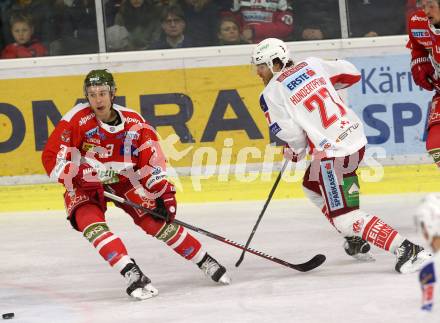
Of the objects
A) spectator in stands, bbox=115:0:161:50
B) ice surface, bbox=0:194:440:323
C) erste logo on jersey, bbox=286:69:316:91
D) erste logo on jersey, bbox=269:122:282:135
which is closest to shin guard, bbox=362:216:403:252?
ice surface, bbox=0:194:440:323

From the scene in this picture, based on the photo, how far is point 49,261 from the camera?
19.5 ft

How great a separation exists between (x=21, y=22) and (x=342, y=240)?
9.81 feet

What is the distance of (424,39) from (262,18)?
7.80 feet

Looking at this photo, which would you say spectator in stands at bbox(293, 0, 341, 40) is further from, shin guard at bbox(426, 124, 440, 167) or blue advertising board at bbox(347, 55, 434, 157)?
shin guard at bbox(426, 124, 440, 167)

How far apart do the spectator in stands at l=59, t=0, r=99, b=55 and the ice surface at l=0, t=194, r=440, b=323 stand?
3.98 ft

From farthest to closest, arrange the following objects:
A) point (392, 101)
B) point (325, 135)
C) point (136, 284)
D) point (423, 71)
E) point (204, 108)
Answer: point (204, 108), point (392, 101), point (423, 71), point (325, 135), point (136, 284)

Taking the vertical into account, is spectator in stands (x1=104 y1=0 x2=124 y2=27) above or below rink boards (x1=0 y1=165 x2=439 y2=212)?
above

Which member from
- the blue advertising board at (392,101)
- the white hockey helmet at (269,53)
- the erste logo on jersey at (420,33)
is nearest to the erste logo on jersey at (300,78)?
the white hockey helmet at (269,53)

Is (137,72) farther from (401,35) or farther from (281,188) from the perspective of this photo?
(401,35)

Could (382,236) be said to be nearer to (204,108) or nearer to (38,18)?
(204,108)

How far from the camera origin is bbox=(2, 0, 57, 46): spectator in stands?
25.6 feet

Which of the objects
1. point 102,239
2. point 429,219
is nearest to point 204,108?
point 102,239

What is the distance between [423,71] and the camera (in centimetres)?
559

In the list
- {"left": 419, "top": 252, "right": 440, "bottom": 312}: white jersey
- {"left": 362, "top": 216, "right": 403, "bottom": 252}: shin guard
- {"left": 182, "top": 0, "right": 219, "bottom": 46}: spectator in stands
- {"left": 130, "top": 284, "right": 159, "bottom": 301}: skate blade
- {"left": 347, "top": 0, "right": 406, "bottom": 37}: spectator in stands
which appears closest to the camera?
{"left": 419, "top": 252, "right": 440, "bottom": 312}: white jersey
